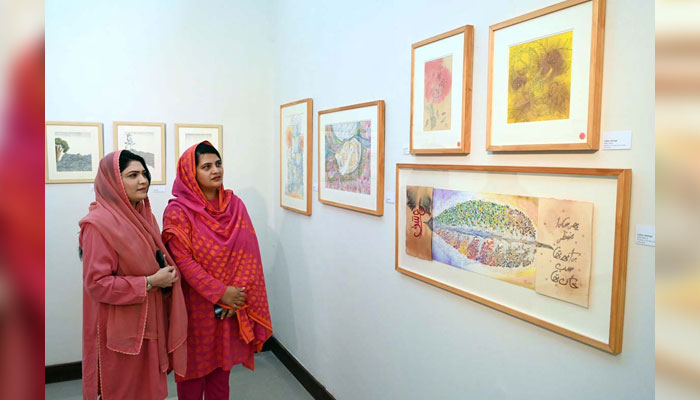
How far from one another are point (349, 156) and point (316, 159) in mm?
524

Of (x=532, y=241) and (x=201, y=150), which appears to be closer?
(x=532, y=241)

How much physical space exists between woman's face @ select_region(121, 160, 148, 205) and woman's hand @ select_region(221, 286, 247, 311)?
69 centimetres

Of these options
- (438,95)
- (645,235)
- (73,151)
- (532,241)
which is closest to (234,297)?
(438,95)

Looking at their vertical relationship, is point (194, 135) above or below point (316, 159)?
above

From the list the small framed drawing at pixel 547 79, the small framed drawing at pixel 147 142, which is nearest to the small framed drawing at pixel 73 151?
the small framed drawing at pixel 147 142

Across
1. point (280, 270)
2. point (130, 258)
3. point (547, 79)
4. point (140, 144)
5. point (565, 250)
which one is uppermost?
point (547, 79)

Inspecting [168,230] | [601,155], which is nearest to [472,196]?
[601,155]

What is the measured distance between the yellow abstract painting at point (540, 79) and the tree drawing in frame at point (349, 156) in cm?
95

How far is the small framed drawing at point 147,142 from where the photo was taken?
3.38 meters

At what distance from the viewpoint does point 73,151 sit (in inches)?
129

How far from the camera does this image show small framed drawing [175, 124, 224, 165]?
355cm

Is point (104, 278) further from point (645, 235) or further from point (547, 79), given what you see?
point (645, 235)

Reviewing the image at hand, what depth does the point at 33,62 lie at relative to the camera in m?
0.13

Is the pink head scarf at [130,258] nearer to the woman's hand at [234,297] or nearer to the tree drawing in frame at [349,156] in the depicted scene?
the woman's hand at [234,297]
